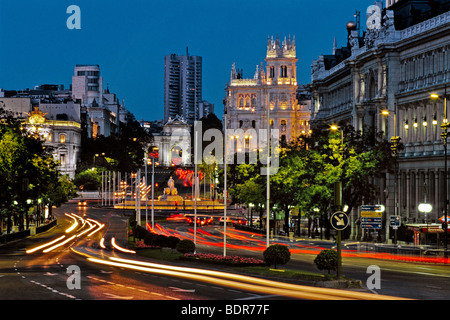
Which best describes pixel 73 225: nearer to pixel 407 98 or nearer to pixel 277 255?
pixel 407 98

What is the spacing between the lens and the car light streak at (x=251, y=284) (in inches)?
1168

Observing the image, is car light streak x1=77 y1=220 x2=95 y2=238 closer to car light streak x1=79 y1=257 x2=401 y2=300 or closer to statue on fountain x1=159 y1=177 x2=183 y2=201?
car light streak x1=79 y1=257 x2=401 y2=300

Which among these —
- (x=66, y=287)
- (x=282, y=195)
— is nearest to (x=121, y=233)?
(x=282, y=195)

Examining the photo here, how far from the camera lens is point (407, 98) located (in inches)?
3063

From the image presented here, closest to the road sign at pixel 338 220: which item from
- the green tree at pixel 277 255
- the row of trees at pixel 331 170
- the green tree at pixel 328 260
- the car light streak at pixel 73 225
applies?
the green tree at pixel 328 260

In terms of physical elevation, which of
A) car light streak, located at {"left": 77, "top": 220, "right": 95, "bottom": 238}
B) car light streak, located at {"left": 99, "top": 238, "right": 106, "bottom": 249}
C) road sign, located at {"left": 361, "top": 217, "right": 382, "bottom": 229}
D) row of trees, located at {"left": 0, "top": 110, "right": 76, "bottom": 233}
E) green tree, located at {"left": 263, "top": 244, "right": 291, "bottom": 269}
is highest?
row of trees, located at {"left": 0, "top": 110, "right": 76, "bottom": 233}

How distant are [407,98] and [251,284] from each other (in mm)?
47020

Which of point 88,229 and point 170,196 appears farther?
point 170,196

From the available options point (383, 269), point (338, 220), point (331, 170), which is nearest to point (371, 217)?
point (383, 269)

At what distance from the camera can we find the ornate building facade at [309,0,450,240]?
71375 millimetres

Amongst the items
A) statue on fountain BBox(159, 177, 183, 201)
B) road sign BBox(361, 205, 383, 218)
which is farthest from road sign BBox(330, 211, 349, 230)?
statue on fountain BBox(159, 177, 183, 201)

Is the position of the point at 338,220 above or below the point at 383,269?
above

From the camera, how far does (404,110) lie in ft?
259

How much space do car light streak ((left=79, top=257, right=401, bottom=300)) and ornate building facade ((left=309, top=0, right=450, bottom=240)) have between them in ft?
89.6
